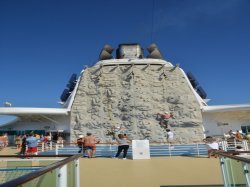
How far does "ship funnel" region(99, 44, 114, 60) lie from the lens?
23989 mm

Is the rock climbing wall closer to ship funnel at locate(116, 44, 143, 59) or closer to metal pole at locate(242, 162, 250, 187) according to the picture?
ship funnel at locate(116, 44, 143, 59)

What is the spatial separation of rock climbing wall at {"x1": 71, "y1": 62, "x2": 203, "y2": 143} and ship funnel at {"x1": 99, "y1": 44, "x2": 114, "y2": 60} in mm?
3382

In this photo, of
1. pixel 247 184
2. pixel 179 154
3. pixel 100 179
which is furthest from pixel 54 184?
pixel 179 154

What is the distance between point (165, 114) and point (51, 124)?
10.0 m

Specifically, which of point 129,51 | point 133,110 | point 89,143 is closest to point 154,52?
point 129,51

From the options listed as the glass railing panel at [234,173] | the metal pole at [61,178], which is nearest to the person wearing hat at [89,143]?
the glass railing panel at [234,173]

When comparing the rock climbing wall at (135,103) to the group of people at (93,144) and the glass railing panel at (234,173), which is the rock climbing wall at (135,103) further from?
the glass railing panel at (234,173)

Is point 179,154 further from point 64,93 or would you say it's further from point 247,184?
point 64,93

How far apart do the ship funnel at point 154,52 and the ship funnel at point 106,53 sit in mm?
4185

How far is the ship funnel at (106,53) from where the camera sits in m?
24.0

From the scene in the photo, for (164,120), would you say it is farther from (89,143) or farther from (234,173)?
(234,173)

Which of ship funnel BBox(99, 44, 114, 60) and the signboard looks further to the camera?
ship funnel BBox(99, 44, 114, 60)

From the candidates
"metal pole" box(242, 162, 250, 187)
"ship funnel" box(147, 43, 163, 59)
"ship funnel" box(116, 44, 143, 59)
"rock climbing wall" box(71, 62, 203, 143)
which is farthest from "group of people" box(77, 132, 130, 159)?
"ship funnel" box(147, 43, 163, 59)

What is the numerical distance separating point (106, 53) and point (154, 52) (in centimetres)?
517
